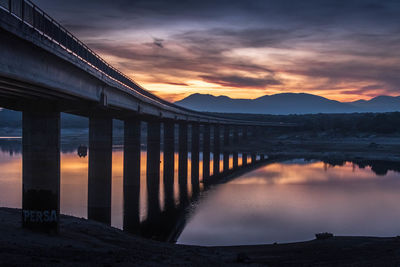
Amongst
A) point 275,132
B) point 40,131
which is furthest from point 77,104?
point 275,132

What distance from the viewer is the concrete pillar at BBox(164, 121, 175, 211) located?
44.2 m

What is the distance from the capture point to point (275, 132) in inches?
6555

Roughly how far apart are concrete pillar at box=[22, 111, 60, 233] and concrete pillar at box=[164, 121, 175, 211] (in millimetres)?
18157

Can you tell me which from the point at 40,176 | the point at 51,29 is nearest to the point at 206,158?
the point at 40,176

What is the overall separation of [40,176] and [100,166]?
1625 centimetres

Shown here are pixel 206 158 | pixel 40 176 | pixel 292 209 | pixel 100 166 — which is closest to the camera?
pixel 40 176

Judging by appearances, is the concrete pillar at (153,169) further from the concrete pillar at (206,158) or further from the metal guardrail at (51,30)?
the metal guardrail at (51,30)

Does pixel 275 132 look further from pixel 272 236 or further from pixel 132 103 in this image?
pixel 272 236

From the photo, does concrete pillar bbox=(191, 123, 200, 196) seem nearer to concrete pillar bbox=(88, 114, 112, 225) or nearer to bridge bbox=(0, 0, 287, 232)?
bridge bbox=(0, 0, 287, 232)

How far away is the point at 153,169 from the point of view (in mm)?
62000

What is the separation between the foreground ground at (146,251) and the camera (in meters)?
16.7

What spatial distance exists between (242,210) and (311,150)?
77.2 m

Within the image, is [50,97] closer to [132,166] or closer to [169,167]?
[132,166]

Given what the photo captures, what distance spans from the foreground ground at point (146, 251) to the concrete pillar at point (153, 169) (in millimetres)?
14430
